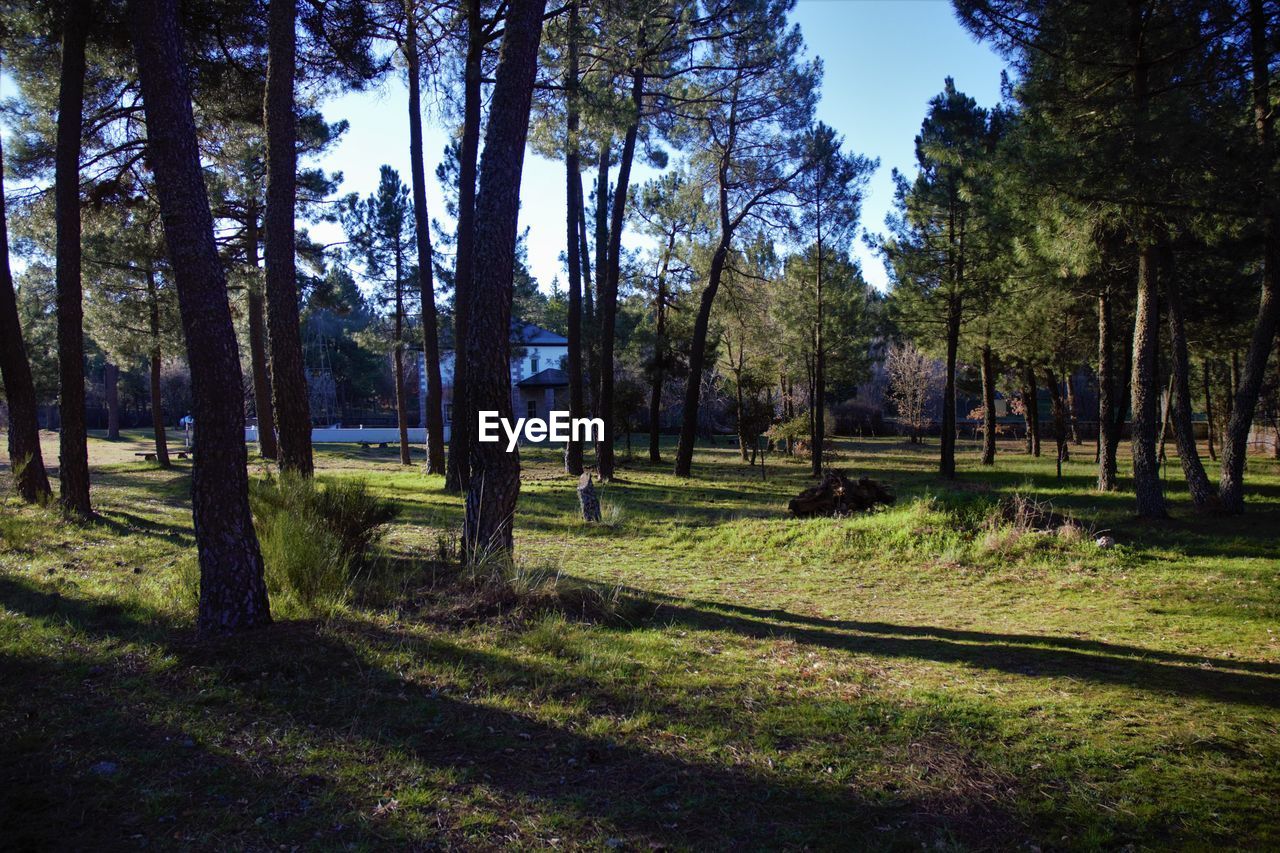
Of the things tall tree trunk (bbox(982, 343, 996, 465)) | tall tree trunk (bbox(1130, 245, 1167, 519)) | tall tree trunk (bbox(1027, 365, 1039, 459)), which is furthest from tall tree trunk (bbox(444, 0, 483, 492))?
tall tree trunk (bbox(1027, 365, 1039, 459))

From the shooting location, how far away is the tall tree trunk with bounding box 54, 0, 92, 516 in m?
9.61

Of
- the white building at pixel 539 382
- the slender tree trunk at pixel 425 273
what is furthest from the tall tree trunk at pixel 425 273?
the white building at pixel 539 382

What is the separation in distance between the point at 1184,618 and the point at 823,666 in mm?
3765

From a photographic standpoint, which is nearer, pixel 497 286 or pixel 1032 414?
pixel 497 286

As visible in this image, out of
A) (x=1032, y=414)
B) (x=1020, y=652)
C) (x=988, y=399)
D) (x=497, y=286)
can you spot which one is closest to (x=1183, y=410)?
(x=1020, y=652)

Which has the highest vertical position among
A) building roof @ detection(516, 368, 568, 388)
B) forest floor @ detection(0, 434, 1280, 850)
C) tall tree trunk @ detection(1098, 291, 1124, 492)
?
building roof @ detection(516, 368, 568, 388)

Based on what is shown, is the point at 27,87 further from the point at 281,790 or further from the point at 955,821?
the point at 955,821

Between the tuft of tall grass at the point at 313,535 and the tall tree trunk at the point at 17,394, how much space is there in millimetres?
5956

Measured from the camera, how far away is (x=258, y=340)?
875 inches

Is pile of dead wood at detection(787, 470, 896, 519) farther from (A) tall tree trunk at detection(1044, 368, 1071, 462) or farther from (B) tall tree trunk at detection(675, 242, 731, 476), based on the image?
(A) tall tree trunk at detection(1044, 368, 1071, 462)

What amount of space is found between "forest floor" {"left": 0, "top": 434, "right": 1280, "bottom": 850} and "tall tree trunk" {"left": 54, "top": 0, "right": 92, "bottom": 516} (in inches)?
107

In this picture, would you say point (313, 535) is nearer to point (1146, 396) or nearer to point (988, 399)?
point (1146, 396)

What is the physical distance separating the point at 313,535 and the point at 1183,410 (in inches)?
497

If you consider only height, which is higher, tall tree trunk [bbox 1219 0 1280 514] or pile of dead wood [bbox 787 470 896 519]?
tall tree trunk [bbox 1219 0 1280 514]
